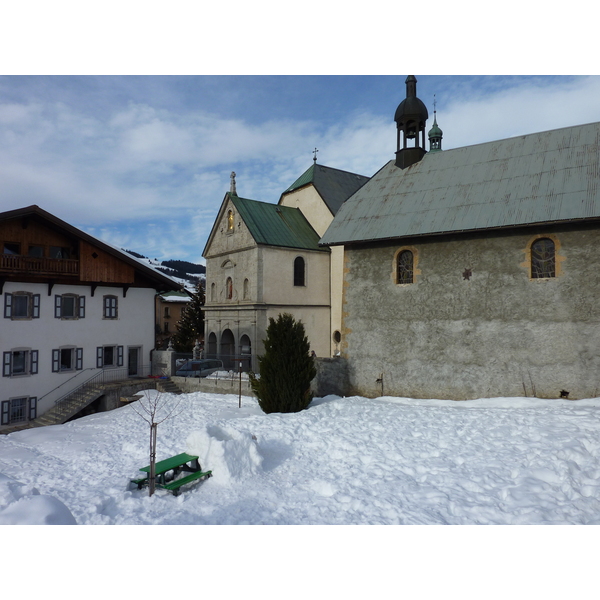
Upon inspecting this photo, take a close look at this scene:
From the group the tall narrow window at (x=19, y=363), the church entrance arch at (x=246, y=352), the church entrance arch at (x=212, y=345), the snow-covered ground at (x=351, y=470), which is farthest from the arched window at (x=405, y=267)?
the church entrance arch at (x=212, y=345)

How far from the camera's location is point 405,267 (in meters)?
17.2

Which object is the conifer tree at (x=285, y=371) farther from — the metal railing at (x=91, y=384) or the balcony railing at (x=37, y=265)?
the balcony railing at (x=37, y=265)

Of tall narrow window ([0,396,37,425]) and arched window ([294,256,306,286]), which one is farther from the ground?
arched window ([294,256,306,286])

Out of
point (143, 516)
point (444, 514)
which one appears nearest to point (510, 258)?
point (444, 514)

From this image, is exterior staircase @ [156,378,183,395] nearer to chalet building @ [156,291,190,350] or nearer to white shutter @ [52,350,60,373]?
white shutter @ [52,350,60,373]

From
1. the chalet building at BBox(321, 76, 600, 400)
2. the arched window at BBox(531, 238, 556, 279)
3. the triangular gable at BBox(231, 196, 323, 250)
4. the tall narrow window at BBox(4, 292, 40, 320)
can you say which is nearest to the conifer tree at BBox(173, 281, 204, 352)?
the triangular gable at BBox(231, 196, 323, 250)

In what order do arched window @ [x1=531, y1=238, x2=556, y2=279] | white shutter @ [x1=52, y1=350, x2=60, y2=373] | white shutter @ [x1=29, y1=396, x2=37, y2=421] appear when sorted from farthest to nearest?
white shutter @ [x1=52, y1=350, x2=60, y2=373] → white shutter @ [x1=29, y1=396, x2=37, y2=421] → arched window @ [x1=531, y1=238, x2=556, y2=279]

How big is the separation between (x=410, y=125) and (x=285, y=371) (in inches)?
509

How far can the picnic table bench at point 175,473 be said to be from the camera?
9117 millimetres

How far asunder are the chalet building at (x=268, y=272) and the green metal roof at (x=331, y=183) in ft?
0.34

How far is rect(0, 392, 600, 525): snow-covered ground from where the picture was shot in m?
7.90

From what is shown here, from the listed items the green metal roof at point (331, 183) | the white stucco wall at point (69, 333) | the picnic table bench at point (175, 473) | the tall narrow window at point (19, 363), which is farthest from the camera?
the green metal roof at point (331, 183)

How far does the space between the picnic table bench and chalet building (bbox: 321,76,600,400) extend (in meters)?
8.90

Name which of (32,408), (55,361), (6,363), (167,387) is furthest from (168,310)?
(6,363)
